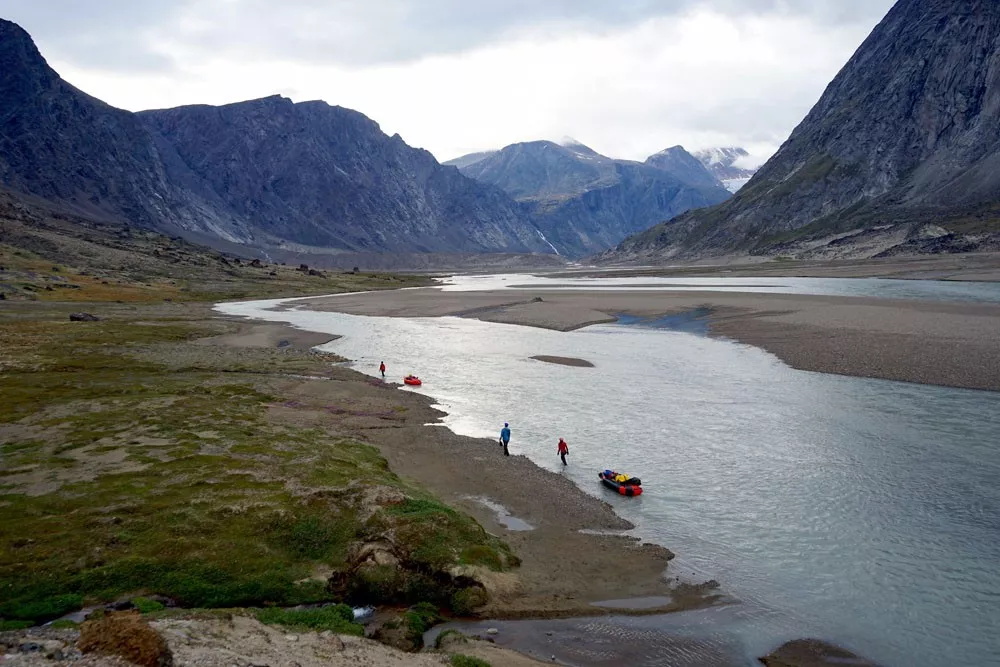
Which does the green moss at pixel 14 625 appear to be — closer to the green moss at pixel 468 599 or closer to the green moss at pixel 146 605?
the green moss at pixel 146 605

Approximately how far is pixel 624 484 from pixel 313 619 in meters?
15.7

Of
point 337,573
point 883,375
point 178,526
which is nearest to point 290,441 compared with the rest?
point 178,526

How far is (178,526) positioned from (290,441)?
480 inches

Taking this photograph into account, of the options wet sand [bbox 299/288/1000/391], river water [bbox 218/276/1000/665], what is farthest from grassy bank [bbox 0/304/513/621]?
wet sand [bbox 299/288/1000/391]

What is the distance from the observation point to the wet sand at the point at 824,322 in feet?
169

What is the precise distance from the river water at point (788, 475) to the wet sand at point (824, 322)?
13.7 ft

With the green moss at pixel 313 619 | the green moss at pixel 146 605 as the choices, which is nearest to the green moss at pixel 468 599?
the green moss at pixel 313 619

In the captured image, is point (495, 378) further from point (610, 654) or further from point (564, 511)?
point (610, 654)

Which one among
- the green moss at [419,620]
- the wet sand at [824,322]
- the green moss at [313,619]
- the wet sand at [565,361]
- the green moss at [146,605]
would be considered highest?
the wet sand at [824,322]

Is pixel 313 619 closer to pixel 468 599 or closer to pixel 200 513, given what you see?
pixel 468 599

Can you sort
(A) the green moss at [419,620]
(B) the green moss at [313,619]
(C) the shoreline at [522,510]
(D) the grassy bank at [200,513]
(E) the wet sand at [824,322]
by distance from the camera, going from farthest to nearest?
(E) the wet sand at [824,322]
(C) the shoreline at [522,510]
(D) the grassy bank at [200,513]
(A) the green moss at [419,620]
(B) the green moss at [313,619]

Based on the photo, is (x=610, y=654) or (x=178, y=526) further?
(x=178, y=526)

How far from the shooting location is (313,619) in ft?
60.0

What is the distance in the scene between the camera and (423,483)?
102 feet
